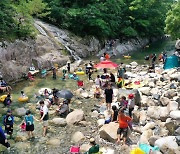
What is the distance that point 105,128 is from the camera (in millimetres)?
13750

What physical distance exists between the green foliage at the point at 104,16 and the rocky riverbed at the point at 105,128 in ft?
72.7

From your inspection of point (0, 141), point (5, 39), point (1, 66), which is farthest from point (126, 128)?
point (5, 39)

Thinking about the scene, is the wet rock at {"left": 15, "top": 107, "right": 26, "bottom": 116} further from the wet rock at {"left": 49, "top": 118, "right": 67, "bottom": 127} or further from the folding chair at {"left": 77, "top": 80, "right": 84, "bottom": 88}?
the folding chair at {"left": 77, "top": 80, "right": 84, "bottom": 88}

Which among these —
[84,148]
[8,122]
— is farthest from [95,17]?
[84,148]

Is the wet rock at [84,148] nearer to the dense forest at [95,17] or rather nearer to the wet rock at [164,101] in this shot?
the wet rock at [164,101]

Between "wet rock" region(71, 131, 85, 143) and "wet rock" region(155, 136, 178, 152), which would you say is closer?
"wet rock" region(155, 136, 178, 152)

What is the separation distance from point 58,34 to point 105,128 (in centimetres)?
2475

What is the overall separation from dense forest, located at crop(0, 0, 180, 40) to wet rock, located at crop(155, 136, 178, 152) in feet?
53.9

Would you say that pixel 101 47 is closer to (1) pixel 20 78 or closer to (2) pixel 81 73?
(2) pixel 81 73

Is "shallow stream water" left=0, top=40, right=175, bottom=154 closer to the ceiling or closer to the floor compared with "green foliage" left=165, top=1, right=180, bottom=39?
closer to the floor

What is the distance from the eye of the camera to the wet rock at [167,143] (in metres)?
11.2

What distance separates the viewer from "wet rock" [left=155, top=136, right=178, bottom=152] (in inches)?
441

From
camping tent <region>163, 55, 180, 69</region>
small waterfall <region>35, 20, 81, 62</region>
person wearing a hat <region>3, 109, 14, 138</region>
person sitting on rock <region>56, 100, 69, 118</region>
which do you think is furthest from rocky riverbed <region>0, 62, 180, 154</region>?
small waterfall <region>35, 20, 81, 62</region>

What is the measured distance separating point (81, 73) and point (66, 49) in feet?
24.4
